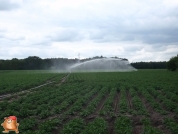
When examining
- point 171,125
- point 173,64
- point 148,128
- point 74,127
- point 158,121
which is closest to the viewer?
point 148,128

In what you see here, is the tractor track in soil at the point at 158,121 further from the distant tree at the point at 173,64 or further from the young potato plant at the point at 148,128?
the distant tree at the point at 173,64

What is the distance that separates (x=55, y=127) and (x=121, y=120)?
373cm

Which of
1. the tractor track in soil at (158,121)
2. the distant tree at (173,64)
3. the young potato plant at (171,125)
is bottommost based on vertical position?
the tractor track in soil at (158,121)

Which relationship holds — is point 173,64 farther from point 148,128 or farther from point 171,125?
point 148,128

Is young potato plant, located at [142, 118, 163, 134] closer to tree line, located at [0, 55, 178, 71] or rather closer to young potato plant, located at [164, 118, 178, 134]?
young potato plant, located at [164, 118, 178, 134]

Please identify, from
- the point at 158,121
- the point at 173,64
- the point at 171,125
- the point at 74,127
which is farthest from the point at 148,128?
the point at 173,64

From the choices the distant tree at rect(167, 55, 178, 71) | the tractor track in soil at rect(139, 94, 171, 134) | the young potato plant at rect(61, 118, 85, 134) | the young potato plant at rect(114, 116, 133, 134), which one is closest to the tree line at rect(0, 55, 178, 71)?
the distant tree at rect(167, 55, 178, 71)

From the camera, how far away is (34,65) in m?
145

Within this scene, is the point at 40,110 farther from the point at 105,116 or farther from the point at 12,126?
the point at 12,126

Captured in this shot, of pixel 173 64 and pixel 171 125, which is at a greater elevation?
pixel 173 64

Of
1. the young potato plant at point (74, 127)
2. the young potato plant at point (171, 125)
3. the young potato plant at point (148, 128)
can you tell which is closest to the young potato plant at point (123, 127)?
the young potato plant at point (148, 128)

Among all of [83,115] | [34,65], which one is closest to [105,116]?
[83,115]

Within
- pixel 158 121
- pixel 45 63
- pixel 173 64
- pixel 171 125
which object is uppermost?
pixel 45 63

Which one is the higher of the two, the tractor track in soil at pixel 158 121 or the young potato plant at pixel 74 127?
the young potato plant at pixel 74 127
